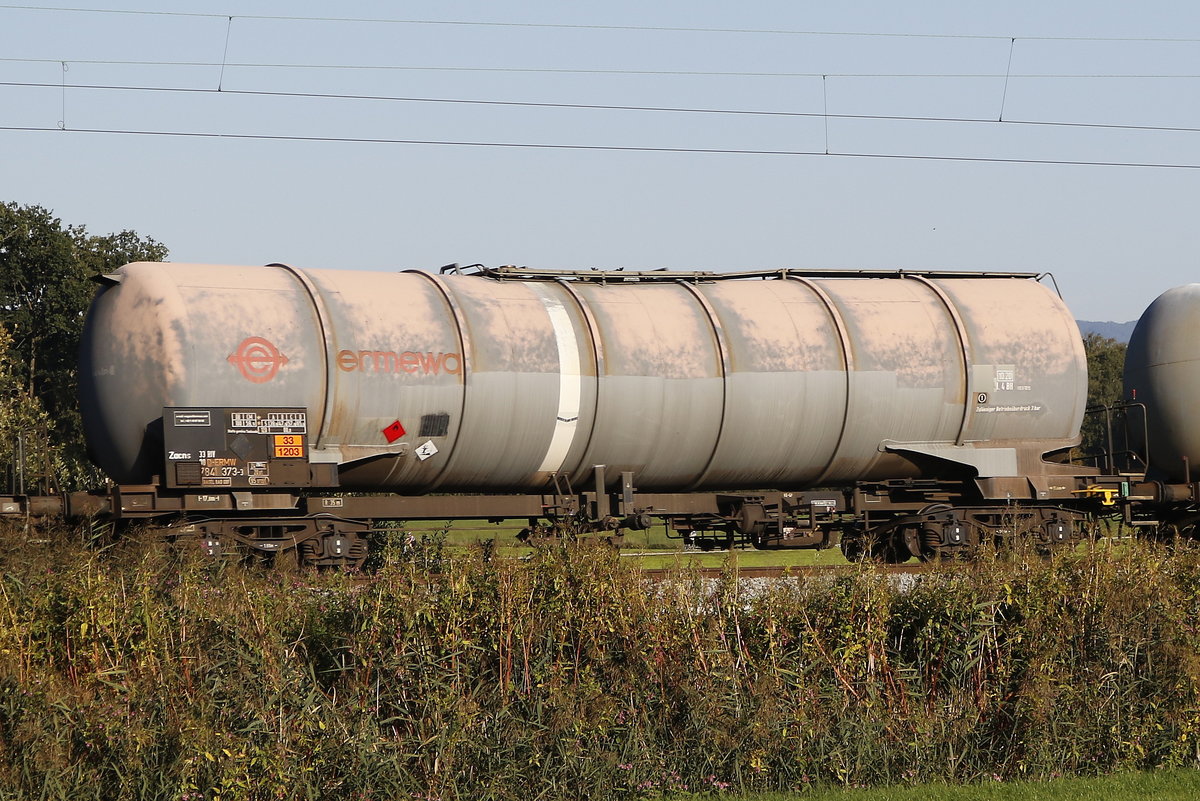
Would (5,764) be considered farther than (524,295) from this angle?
No

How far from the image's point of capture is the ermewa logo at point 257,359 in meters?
13.6

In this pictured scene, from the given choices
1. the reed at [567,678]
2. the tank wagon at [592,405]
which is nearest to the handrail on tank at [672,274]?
the tank wagon at [592,405]

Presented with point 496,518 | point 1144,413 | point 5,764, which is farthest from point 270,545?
point 1144,413

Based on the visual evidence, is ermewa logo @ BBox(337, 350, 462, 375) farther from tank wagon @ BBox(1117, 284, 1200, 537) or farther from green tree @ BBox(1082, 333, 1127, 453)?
green tree @ BBox(1082, 333, 1127, 453)

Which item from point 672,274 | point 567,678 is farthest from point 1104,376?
point 567,678

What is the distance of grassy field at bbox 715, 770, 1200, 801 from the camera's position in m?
8.34

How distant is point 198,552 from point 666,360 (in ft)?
21.1

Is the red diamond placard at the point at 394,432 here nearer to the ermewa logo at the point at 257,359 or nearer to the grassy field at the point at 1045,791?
the ermewa logo at the point at 257,359

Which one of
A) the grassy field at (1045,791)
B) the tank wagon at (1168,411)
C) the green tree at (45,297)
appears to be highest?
the green tree at (45,297)

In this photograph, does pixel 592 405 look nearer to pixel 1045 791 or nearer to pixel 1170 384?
pixel 1045 791

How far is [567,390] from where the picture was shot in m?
14.9

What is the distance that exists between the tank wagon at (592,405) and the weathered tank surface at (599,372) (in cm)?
3

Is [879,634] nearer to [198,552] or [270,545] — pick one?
[198,552]

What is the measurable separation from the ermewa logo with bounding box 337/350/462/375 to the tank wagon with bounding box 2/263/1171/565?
0.08 feet
